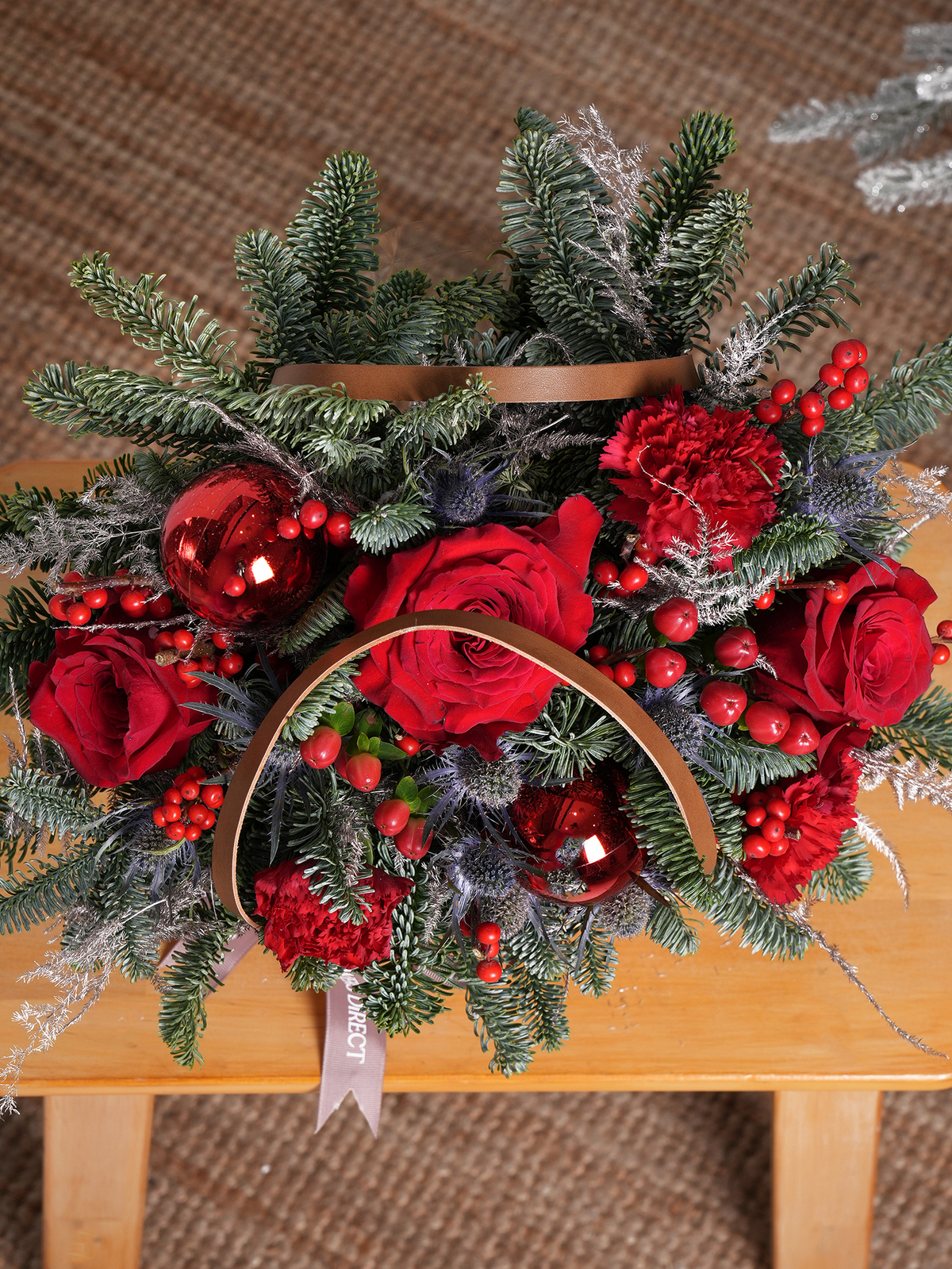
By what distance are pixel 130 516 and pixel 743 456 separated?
0.36 meters

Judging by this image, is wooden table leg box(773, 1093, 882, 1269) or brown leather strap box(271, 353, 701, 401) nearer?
brown leather strap box(271, 353, 701, 401)

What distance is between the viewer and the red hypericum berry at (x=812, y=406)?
21.6 inches

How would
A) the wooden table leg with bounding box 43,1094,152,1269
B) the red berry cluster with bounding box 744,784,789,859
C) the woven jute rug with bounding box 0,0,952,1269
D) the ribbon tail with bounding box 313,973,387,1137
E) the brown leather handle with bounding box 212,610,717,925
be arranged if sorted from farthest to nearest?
the woven jute rug with bounding box 0,0,952,1269, the wooden table leg with bounding box 43,1094,152,1269, the ribbon tail with bounding box 313,973,387,1137, the red berry cluster with bounding box 744,784,789,859, the brown leather handle with bounding box 212,610,717,925

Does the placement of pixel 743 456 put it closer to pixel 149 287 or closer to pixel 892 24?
pixel 149 287

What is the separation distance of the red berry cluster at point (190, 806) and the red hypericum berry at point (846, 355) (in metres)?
0.43

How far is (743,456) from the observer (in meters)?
0.52

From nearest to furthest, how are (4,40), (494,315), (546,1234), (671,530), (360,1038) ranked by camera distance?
(671,530) → (494,315) → (360,1038) → (546,1234) → (4,40)

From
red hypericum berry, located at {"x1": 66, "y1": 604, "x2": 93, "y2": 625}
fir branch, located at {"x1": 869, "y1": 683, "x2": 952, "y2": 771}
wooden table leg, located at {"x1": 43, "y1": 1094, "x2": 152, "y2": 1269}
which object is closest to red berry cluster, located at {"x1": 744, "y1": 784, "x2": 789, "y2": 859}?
fir branch, located at {"x1": 869, "y1": 683, "x2": 952, "y2": 771}

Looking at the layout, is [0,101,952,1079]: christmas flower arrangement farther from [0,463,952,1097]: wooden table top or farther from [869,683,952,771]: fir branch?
[0,463,952,1097]: wooden table top

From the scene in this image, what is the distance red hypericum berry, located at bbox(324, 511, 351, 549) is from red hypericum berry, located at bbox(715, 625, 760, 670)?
0.22m

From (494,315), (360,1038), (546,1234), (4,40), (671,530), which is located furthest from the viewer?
(4,40)

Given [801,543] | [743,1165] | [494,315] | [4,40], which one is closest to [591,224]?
[494,315]

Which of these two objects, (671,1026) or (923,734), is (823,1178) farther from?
(923,734)

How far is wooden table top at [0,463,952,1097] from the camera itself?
778mm
